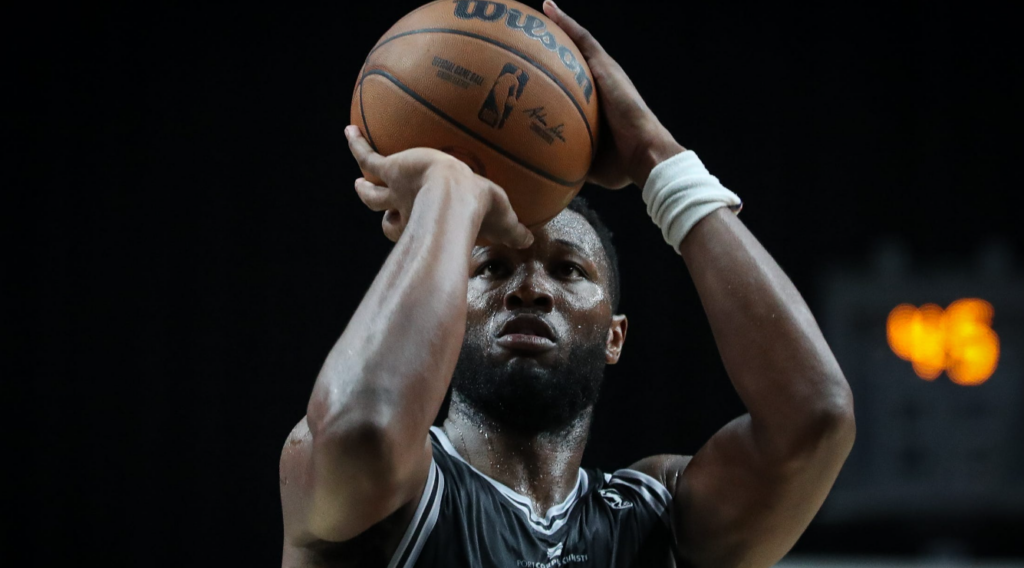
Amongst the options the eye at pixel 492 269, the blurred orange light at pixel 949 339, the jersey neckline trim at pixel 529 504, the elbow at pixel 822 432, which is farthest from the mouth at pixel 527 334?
the blurred orange light at pixel 949 339

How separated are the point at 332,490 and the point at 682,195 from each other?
0.78m

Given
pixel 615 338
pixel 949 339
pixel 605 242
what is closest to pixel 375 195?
pixel 605 242

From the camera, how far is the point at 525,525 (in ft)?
5.49

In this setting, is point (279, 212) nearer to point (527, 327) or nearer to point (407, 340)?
point (527, 327)

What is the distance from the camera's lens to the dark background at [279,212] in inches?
153

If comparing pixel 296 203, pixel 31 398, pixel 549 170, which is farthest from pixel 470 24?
pixel 31 398

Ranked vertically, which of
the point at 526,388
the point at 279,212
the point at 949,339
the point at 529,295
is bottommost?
the point at 949,339

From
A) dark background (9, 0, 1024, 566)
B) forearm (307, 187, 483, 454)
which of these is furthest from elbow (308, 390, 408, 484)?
dark background (9, 0, 1024, 566)

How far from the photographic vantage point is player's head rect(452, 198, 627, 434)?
1753 millimetres

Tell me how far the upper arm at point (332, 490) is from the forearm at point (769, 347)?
525 mm

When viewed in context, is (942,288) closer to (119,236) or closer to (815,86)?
(815,86)

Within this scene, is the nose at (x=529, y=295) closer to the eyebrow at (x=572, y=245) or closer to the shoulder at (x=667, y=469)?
the eyebrow at (x=572, y=245)

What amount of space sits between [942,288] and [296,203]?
116 inches

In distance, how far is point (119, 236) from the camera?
4043 mm
